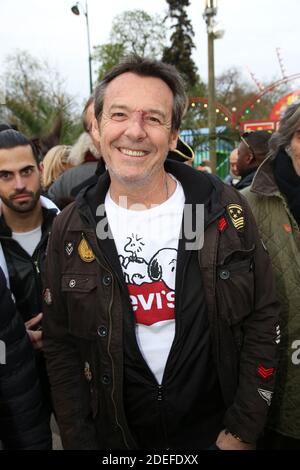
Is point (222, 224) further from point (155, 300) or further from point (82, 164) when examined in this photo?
point (82, 164)

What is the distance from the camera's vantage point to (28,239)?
2188mm

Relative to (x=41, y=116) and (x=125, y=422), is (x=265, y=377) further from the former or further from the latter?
Result: (x=41, y=116)

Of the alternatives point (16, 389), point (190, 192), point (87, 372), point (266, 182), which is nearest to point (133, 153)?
point (190, 192)

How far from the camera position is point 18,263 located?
6.87 feet

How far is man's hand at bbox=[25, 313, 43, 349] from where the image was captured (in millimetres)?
2039

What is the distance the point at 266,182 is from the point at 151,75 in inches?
28.9

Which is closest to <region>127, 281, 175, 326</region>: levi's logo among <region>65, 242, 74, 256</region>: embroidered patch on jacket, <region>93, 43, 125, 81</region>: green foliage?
<region>65, 242, 74, 256</region>: embroidered patch on jacket

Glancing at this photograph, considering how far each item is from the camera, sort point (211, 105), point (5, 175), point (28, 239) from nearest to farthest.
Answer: point (28, 239) → point (5, 175) → point (211, 105)

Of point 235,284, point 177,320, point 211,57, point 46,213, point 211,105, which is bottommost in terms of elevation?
point 177,320

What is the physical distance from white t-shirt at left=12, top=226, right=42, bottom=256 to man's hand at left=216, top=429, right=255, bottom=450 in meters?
1.24

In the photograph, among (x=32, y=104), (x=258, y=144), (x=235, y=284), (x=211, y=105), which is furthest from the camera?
(x=32, y=104)

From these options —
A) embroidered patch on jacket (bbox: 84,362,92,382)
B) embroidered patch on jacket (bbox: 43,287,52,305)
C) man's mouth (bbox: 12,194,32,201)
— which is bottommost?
embroidered patch on jacket (bbox: 84,362,92,382)

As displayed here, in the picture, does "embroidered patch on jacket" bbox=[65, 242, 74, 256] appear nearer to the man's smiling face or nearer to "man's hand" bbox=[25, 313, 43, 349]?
Result: the man's smiling face

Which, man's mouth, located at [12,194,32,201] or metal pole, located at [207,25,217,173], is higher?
metal pole, located at [207,25,217,173]
